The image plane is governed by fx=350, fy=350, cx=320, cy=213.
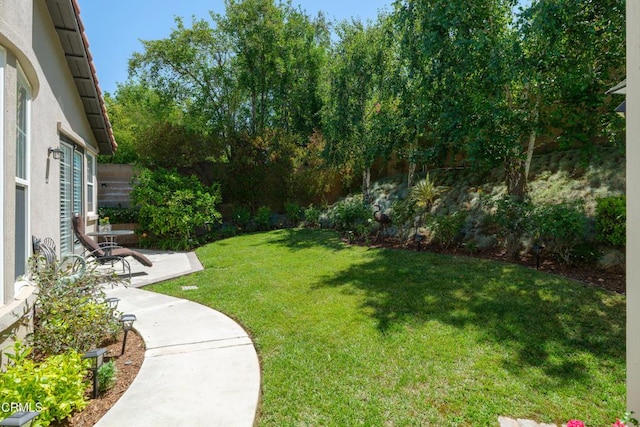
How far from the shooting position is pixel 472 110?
8.48 meters

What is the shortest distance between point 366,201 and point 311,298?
28.1 feet

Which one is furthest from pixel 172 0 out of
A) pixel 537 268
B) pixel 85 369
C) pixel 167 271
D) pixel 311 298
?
pixel 537 268

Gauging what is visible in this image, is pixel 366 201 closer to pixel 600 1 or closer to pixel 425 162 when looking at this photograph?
pixel 425 162

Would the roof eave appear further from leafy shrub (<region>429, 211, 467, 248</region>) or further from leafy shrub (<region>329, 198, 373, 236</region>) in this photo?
leafy shrub (<region>429, 211, 467, 248</region>)

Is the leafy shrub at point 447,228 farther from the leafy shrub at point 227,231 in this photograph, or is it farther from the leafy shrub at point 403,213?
the leafy shrub at point 227,231

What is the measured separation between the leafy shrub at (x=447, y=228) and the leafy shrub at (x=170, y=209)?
7.68 metres

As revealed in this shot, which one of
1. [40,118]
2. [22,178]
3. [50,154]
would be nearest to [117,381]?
[22,178]

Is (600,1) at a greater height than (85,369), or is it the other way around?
(600,1)

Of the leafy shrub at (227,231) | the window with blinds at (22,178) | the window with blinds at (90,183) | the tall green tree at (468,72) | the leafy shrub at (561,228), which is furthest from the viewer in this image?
the leafy shrub at (227,231)

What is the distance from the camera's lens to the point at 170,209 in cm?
1162

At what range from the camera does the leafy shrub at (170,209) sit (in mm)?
11734

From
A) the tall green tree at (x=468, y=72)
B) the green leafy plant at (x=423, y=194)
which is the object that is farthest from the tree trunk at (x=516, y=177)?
the green leafy plant at (x=423, y=194)

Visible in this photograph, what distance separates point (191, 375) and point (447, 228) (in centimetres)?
755

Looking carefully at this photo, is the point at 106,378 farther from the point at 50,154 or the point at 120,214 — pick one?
the point at 120,214
